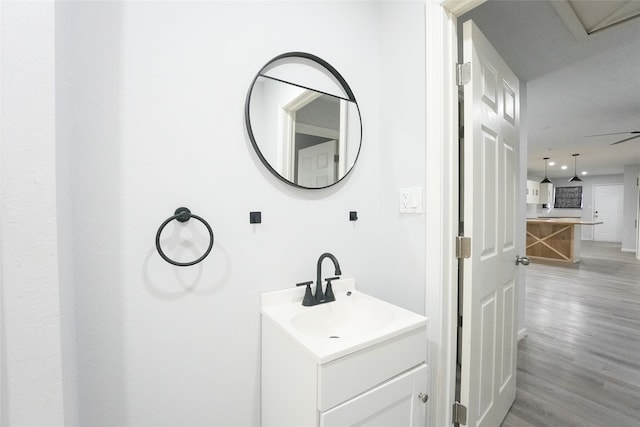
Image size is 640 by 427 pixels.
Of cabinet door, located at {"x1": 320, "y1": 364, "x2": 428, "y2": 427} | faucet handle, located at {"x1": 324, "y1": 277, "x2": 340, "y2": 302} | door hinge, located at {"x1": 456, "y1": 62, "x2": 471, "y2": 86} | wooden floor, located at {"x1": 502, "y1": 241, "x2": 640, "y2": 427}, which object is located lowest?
wooden floor, located at {"x1": 502, "y1": 241, "x2": 640, "y2": 427}

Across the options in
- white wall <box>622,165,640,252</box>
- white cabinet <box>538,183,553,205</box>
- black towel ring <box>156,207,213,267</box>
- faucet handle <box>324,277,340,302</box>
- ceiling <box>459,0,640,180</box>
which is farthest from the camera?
white cabinet <box>538,183,553,205</box>

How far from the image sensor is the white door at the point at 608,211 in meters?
9.13

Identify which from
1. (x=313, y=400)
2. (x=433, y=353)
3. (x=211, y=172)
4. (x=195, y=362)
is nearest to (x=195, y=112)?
(x=211, y=172)

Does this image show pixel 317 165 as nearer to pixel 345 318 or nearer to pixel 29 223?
pixel 345 318

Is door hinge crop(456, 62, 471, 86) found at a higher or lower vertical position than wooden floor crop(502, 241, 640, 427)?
higher

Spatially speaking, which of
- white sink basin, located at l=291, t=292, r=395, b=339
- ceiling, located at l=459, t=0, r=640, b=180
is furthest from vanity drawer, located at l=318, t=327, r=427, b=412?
ceiling, located at l=459, t=0, r=640, b=180

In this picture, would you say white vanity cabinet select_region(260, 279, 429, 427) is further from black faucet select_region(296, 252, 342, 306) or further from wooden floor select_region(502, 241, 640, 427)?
wooden floor select_region(502, 241, 640, 427)

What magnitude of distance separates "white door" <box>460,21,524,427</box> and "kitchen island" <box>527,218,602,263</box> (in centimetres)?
592

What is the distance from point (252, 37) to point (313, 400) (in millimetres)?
1349

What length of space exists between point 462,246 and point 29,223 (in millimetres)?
1477

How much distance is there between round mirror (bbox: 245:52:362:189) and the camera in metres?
1.14

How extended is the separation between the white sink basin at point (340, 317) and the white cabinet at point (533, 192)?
11.0 metres

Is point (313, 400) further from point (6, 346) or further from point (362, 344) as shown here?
point (6, 346)

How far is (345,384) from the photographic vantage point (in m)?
0.82
